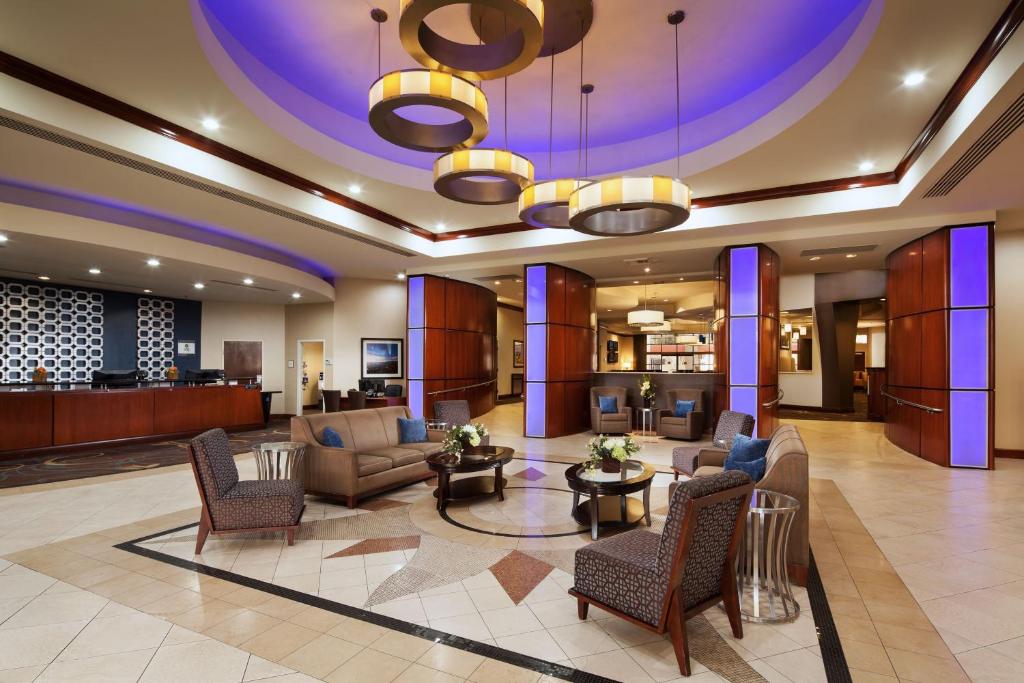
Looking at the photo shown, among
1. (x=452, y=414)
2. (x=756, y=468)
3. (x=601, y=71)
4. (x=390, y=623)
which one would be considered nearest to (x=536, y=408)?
(x=452, y=414)

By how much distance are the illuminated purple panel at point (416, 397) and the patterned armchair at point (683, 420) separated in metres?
4.99

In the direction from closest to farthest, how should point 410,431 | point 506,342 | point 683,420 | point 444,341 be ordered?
point 410,431 < point 683,420 < point 444,341 < point 506,342

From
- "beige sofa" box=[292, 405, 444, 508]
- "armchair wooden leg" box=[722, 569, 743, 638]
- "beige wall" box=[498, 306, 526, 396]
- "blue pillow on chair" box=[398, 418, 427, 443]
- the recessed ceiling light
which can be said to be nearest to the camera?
"armchair wooden leg" box=[722, 569, 743, 638]

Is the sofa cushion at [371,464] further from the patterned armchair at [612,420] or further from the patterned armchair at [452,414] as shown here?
the patterned armchair at [612,420]

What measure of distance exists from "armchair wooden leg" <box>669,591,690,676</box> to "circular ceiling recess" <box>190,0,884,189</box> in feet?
14.1

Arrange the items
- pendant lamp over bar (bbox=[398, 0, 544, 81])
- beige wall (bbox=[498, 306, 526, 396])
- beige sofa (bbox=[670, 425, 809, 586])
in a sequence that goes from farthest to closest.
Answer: beige wall (bbox=[498, 306, 526, 396]) → beige sofa (bbox=[670, 425, 809, 586]) → pendant lamp over bar (bbox=[398, 0, 544, 81])

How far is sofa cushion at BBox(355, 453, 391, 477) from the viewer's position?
5227mm

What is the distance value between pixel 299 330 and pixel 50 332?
16.5 feet

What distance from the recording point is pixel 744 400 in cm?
844

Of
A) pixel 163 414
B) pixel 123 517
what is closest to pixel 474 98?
pixel 123 517

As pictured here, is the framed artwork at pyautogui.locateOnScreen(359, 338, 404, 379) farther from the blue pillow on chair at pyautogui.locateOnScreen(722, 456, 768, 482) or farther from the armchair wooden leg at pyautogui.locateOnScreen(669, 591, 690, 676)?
the armchair wooden leg at pyautogui.locateOnScreen(669, 591, 690, 676)

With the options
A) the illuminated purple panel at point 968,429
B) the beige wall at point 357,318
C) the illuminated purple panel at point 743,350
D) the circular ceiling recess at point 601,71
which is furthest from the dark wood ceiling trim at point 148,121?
the illuminated purple panel at point 968,429

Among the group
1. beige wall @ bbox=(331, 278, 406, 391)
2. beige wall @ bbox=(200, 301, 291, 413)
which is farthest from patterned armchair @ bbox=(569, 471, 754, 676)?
beige wall @ bbox=(200, 301, 291, 413)

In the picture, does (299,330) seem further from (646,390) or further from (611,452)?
(611,452)
